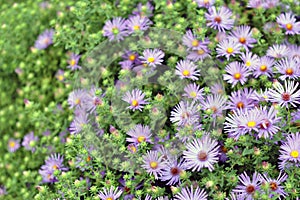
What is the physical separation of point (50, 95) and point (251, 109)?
920 mm

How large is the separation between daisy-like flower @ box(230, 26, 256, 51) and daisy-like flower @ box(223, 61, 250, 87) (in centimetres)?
9

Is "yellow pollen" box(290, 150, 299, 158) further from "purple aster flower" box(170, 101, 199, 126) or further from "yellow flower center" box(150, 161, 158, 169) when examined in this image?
"yellow flower center" box(150, 161, 158, 169)

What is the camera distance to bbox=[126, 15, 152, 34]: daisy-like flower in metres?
1.88

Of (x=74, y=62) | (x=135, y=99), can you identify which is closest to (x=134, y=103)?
(x=135, y=99)

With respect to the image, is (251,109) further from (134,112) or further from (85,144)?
(85,144)

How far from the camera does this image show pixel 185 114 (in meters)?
1.56

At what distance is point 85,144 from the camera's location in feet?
5.46

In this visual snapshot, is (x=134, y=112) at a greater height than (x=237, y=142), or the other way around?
(x=134, y=112)

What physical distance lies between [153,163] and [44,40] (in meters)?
0.89

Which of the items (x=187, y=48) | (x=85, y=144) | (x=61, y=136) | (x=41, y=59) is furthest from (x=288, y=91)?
(x=41, y=59)

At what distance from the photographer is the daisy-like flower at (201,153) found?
58.6 inches

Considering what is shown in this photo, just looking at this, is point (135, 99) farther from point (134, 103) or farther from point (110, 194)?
point (110, 194)

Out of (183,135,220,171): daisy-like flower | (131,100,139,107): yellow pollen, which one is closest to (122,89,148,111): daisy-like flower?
(131,100,139,107): yellow pollen

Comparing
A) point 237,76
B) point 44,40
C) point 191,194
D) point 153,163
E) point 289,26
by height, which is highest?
point 44,40
